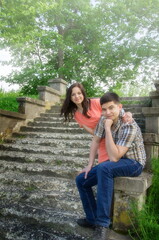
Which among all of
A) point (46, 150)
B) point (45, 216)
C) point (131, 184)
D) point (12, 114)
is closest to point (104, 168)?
point (131, 184)

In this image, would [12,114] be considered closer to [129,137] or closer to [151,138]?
[151,138]

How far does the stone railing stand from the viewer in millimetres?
6590

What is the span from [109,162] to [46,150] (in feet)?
10.8

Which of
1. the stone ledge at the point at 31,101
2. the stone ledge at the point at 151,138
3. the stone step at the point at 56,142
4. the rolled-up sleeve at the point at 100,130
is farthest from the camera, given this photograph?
the stone ledge at the point at 31,101

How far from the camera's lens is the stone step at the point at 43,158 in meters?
4.72

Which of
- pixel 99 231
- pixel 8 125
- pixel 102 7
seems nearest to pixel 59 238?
pixel 99 231

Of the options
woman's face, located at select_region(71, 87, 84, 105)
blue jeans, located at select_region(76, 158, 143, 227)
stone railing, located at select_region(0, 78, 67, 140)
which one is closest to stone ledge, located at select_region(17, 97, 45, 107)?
stone railing, located at select_region(0, 78, 67, 140)

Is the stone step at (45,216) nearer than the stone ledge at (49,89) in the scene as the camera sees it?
Yes

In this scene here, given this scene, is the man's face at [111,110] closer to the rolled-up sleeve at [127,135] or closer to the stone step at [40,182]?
the rolled-up sleeve at [127,135]

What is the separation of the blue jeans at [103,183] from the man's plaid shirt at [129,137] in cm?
8

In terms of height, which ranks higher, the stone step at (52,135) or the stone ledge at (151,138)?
the stone ledge at (151,138)

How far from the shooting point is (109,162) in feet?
7.95

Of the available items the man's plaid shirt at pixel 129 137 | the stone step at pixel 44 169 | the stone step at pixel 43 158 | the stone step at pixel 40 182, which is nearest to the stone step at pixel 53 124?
the stone step at pixel 43 158

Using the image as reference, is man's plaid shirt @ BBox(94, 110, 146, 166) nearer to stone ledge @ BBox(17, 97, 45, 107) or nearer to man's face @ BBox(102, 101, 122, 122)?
man's face @ BBox(102, 101, 122, 122)
